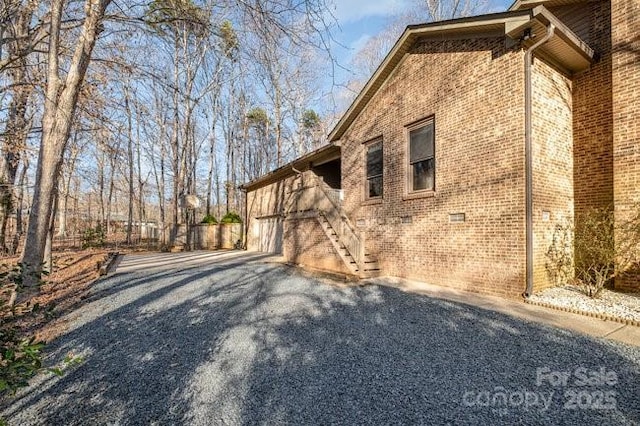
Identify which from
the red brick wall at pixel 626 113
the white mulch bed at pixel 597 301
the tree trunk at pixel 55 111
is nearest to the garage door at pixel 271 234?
the tree trunk at pixel 55 111

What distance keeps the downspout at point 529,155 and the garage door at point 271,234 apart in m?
11.8

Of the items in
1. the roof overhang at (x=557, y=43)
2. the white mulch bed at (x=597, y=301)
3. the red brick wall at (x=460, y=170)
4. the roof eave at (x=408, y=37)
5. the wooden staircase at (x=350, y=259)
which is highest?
the roof eave at (x=408, y=37)

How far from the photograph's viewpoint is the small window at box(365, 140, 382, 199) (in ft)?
31.4

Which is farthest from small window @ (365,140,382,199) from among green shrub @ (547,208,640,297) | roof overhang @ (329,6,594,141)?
green shrub @ (547,208,640,297)

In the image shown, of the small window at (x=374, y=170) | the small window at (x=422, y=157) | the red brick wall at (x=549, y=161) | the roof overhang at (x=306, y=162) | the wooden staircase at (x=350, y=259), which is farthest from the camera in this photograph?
the roof overhang at (x=306, y=162)

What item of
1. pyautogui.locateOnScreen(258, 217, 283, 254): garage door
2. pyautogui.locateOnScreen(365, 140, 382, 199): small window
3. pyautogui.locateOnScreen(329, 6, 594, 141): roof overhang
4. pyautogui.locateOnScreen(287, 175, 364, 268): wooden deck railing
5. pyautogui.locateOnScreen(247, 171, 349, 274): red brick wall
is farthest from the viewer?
pyautogui.locateOnScreen(258, 217, 283, 254): garage door

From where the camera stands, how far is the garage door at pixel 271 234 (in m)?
16.1

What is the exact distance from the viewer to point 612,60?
612 cm

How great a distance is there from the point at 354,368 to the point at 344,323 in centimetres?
144

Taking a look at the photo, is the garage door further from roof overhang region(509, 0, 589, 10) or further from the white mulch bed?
roof overhang region(509, 0, 589, 10)

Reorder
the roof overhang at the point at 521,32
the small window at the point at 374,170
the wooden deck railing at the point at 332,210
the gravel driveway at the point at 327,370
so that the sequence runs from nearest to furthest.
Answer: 1. the gravel driveway at the point at 327,370
2. the roof overhang at the point at 521,32
3. the wooden deck railing at the point at 332,210
4. the small window at the point at 374,170

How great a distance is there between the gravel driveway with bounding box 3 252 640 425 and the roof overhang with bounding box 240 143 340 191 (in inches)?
299

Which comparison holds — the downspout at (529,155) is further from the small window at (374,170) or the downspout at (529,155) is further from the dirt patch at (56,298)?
the dirt patch at (56,298)

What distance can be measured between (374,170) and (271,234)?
884cm
